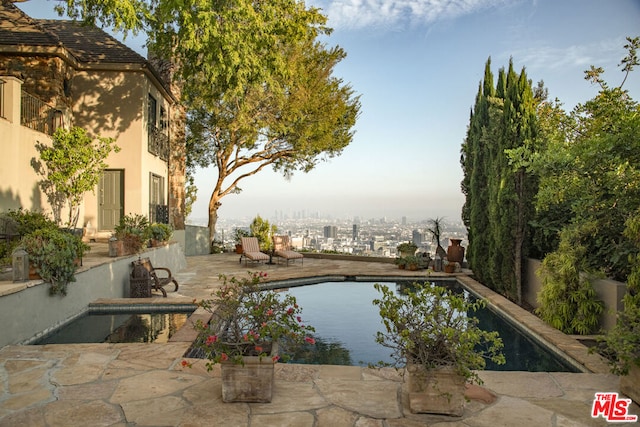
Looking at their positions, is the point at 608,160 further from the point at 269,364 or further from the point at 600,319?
the point at 269,364

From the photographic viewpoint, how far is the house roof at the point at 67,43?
1105 centimetres

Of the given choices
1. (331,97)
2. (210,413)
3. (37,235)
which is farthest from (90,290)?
(331,97)

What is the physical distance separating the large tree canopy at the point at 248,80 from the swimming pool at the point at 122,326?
5.71 m

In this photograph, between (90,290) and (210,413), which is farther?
(90,290)

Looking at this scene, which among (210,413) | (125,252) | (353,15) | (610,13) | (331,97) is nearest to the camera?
(210,413)

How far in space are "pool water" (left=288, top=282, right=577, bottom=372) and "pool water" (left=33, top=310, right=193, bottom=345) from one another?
7.10 feet

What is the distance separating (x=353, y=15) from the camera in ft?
39.8

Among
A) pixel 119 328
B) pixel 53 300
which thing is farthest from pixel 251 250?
pixel 53 300

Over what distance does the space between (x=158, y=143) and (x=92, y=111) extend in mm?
2318

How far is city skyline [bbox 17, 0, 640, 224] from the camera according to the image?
8.60m

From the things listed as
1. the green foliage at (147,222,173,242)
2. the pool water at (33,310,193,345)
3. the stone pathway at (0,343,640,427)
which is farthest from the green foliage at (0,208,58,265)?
the stone pathway at (0,343,640,427)

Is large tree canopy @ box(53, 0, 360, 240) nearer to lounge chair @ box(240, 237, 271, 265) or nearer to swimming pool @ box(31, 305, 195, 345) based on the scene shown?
lounge chair @ box(240, 237, 271, 265)

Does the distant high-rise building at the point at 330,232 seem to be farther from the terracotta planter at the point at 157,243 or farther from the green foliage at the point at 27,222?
the green foliage at the point at 27,222

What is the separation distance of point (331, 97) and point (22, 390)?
1548 cm
